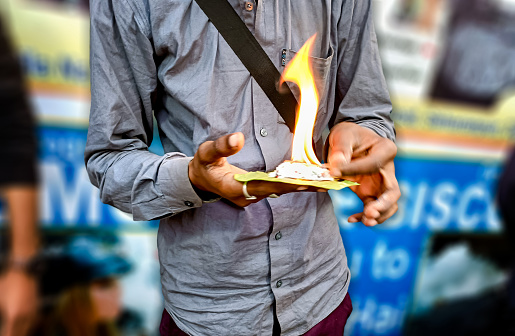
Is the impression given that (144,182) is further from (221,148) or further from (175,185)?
(221,148)

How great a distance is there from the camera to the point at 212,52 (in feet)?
3.50

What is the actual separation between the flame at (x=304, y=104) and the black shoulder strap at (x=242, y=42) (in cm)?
4

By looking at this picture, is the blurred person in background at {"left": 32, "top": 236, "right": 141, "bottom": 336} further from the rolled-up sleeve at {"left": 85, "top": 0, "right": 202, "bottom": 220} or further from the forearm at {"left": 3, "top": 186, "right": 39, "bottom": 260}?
the rolled-up sleeve at {"left": 85, "top": 0, "right": 202, "bottom": 220}

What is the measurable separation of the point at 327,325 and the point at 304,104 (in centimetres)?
67

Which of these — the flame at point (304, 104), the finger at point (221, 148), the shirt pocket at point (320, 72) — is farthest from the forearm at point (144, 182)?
the shirt pocket at point (320, 72)

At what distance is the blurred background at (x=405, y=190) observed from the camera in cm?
189

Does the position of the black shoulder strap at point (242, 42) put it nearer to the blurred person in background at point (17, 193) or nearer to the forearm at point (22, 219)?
the blurred person in background at point (17, 193)

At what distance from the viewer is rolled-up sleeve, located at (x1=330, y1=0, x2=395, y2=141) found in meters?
1.20

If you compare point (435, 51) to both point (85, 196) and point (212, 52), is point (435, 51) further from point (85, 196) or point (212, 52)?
point (85, 196)

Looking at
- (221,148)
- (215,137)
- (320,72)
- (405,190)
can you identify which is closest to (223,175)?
(221,148)

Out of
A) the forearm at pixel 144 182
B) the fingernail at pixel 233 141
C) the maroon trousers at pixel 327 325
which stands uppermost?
the fingernail at pixel 233 141

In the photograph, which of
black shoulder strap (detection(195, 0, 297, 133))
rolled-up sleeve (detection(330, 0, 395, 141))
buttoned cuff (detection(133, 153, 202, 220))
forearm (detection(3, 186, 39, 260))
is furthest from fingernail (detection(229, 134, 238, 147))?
forearm (detection(3, 186, 39, 260))

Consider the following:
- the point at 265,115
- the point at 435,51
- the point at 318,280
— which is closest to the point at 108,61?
the point at 265,115

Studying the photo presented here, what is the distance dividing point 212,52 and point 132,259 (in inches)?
A: 59.2
